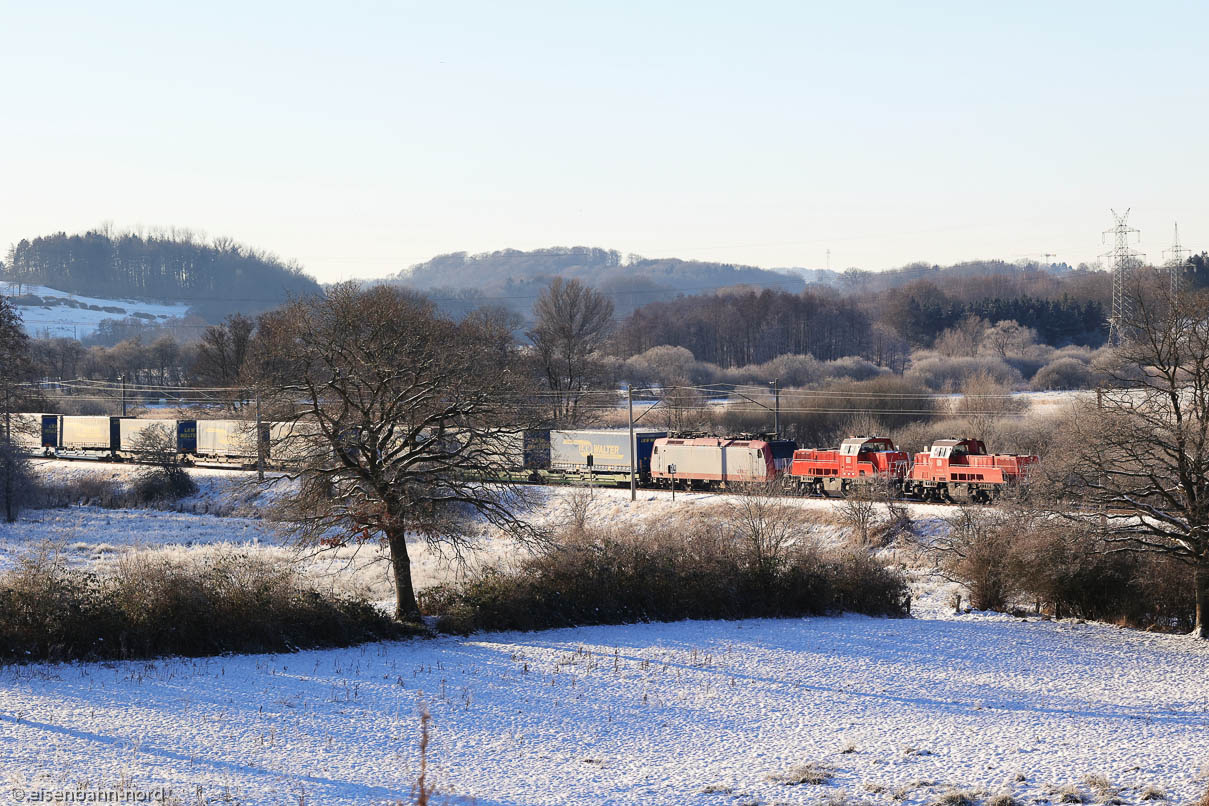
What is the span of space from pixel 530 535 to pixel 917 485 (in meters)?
29.0

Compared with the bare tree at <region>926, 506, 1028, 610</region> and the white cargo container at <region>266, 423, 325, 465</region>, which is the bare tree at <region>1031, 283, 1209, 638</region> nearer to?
the bare tree at <region>926, 506, 1028, 610</region>

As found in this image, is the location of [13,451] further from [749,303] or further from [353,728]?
[749,303]

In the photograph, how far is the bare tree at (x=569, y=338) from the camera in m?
90.9

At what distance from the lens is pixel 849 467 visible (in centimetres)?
5038

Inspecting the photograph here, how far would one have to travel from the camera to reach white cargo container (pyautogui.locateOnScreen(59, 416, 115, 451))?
82938mm

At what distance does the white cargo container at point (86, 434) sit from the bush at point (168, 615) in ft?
209

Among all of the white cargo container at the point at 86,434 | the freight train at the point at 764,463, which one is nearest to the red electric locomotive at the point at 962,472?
the freight train at the point at 764,463

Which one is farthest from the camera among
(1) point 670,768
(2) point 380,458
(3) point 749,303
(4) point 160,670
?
(3) point 749,303

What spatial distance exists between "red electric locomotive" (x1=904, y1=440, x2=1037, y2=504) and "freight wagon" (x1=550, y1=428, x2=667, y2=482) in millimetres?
15071

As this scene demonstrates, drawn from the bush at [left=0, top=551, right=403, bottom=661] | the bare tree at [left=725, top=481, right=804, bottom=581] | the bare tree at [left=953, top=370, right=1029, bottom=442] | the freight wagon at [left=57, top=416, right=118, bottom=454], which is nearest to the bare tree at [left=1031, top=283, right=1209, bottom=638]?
the bare tree at [left=725, top=481, right=804, bottom=581]

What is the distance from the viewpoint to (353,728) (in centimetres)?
1662

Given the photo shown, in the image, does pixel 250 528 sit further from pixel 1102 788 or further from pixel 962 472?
→ pixel 1102 788

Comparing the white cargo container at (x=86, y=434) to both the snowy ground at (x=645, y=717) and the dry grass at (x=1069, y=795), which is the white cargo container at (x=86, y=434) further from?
the dry grass at (x=1069, y=795)

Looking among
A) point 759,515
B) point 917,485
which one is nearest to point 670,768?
point 759,515
